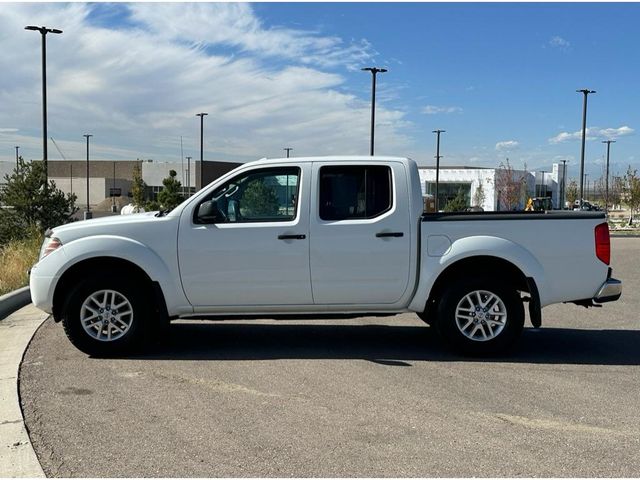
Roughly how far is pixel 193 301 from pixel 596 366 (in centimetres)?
413

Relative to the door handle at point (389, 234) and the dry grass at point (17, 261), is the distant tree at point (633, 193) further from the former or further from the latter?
the door handle at point (389, 234)

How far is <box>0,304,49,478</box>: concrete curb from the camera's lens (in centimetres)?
404

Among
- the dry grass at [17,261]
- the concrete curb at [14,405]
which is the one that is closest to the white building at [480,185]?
the dry grass at [17,261]

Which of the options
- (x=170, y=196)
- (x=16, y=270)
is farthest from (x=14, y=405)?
(x=170, y=196)

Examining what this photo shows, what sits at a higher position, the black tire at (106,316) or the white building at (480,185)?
the white building at (480,185)

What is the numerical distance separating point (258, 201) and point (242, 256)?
2.00 ft

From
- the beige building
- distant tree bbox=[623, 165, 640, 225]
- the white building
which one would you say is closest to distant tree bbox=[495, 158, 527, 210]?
the white building

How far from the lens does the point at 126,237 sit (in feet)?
21.7

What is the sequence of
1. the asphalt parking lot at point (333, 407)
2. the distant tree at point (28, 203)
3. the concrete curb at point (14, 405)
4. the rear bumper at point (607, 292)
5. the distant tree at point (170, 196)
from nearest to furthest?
the concrete curb at point (14, 405) → the asphalt parking lot at point (333, 407) → the rear bumper at point (607, 292) → the distant tree at point (28, 203) → the distant tree at point (170, 196)

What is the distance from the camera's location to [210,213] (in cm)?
661

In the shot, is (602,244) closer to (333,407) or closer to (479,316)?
(479,316)

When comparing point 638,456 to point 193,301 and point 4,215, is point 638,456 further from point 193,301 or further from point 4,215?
point 4,215

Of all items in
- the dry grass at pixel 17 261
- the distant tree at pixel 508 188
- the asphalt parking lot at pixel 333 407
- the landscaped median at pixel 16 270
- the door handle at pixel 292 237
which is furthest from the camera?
the distant tree at pixel 508 188

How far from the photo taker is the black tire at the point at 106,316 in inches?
261
